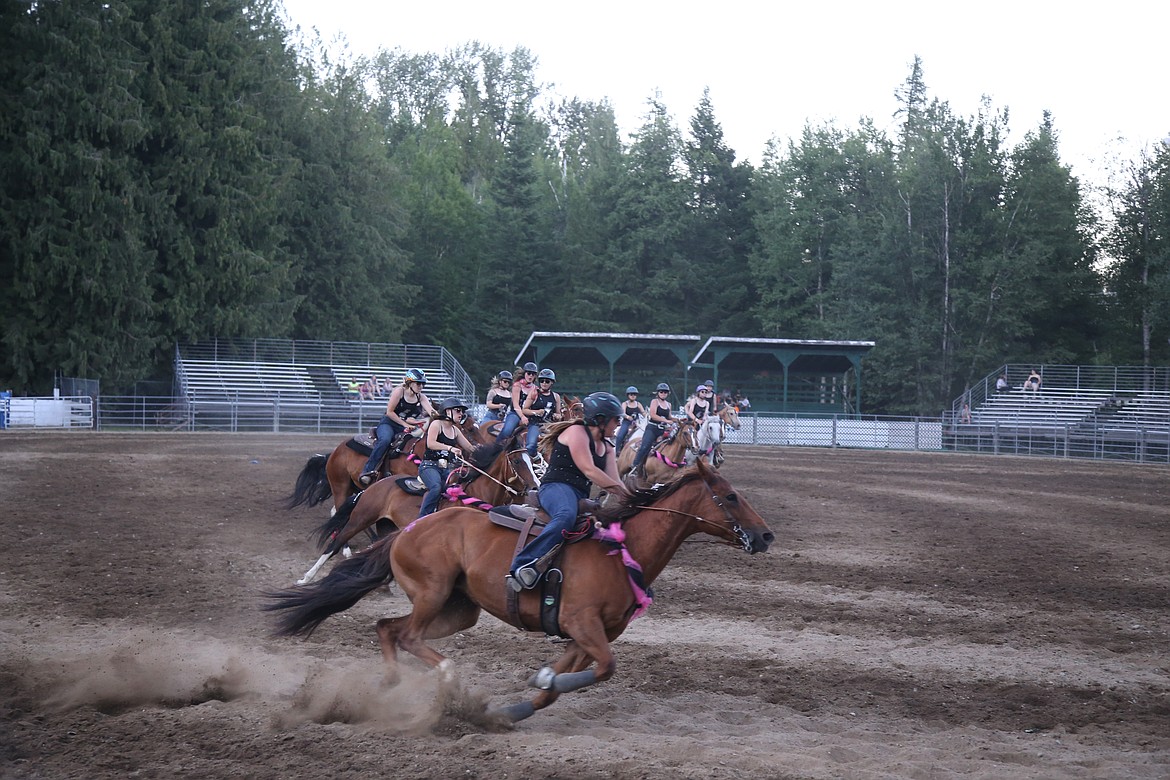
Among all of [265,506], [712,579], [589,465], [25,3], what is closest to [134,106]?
[25,3]

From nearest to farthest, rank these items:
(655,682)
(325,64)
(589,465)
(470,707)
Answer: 1. (470,707)
2. (589,465)
3. (655,682)
4. (325,64)

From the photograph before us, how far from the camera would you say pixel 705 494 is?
7875 mm

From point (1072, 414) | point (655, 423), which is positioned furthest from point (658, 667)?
point (1072, 414)

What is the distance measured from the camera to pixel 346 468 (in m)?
14.7

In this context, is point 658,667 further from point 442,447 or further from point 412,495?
point 442,447

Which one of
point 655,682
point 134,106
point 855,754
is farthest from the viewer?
→ point 134,106

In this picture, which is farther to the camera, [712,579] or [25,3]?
[25,3]

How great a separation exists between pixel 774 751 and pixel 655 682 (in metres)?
1.87

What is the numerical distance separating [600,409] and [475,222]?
67.1 metres

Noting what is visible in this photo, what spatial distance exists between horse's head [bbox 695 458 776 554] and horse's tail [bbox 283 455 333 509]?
8408 mm

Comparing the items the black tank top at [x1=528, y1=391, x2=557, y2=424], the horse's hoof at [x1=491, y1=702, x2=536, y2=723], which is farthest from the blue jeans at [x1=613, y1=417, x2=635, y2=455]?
the horse's hoof at [x1=491, y1=702, x2=536, y2=723]

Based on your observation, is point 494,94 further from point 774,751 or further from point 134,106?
point 774,751

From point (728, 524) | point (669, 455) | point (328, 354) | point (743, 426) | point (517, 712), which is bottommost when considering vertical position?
point (517, 712)

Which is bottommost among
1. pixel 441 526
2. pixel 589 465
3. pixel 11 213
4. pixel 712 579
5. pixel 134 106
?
pixel 712 579
